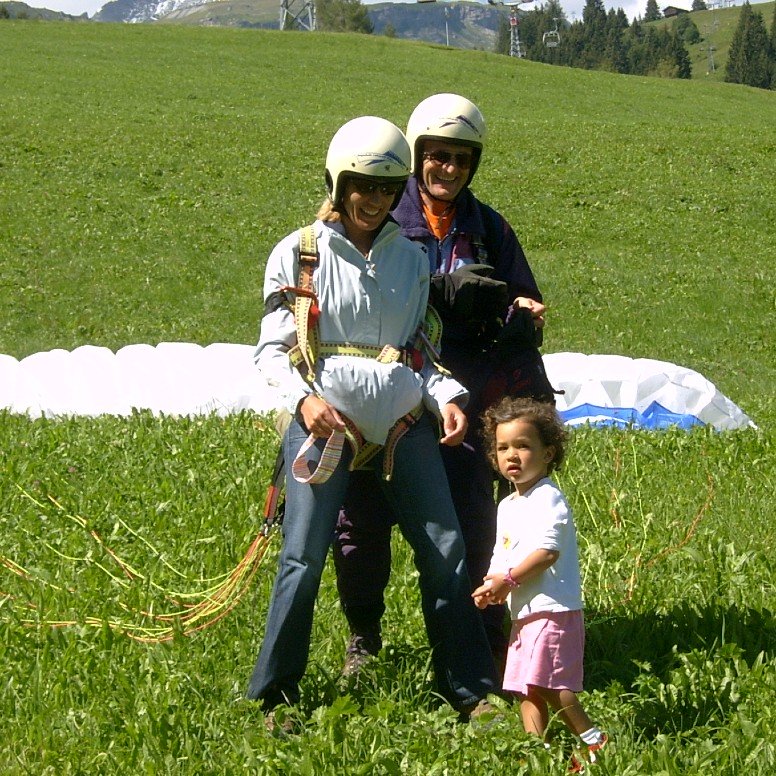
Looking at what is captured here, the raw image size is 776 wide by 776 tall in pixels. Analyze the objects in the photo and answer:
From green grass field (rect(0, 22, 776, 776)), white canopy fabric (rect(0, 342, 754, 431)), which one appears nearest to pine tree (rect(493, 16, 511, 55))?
green grass field (rect(0, 22, 776, 776))

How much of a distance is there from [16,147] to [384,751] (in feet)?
76.8

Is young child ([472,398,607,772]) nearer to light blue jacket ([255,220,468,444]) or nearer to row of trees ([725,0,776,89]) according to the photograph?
light blue jacket ([255,220,468,444])

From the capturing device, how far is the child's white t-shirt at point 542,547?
392cm

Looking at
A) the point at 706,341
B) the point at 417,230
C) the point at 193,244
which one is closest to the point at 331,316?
the point at 417,230

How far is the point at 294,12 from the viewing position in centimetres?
8706

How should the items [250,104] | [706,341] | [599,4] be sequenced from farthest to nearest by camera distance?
[599,4] → [250,104] → [706,341]

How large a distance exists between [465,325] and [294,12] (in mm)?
86785

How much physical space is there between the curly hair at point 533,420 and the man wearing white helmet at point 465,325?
322 millimetres

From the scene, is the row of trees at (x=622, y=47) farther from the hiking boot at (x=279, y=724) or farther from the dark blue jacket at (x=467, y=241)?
the hiking boot at (x=279, y=724)

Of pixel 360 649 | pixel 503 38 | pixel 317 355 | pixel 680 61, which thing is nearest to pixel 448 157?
pixel 317 355

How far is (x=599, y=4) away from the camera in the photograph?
180000 millimetres

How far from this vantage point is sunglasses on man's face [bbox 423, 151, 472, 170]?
444 cm

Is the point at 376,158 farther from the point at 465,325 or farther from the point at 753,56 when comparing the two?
the point at 753,56

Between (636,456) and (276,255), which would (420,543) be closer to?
(276,255)
